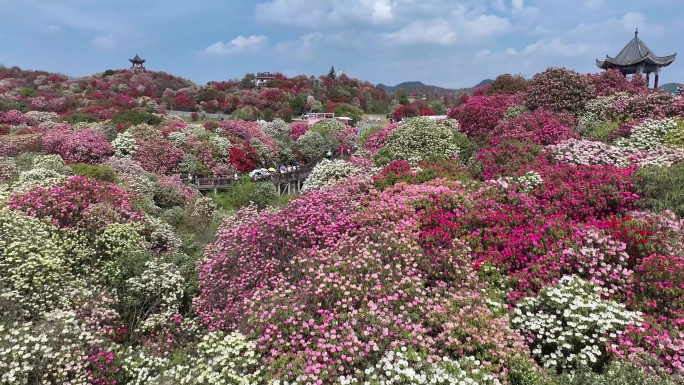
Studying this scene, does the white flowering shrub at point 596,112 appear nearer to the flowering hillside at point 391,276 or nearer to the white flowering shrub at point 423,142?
the flowering hillside at point 391,276

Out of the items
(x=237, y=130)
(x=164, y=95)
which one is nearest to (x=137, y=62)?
(x=164, y=95)

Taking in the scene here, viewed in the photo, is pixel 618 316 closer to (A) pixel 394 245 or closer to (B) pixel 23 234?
(A) pixel 394 245

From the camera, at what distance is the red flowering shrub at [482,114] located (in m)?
19.8

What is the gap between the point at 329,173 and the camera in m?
15.0

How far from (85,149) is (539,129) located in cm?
2360

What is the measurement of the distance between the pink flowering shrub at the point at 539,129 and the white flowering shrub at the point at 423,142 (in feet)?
6.14

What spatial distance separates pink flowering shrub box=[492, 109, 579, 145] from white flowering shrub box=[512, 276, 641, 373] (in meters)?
9.10

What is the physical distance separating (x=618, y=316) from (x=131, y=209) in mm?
13459

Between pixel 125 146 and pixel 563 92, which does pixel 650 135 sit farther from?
pixel 125 146

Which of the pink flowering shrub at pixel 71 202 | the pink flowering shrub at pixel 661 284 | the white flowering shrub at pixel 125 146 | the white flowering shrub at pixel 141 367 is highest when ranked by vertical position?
the white flowering shrub at pixel 125 146

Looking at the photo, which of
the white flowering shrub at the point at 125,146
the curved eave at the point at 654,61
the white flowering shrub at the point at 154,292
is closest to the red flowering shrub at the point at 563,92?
the curved eave at the point at 654,61

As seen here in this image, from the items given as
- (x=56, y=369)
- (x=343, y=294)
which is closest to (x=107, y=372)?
(x=56, y=369)

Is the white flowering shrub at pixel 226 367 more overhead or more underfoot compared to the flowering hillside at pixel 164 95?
more underfoot

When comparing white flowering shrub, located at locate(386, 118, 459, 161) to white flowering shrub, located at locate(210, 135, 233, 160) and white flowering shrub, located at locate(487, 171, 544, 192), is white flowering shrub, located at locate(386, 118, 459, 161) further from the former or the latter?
white flowering shrub, located at locate(210, 135, 233, 160)
